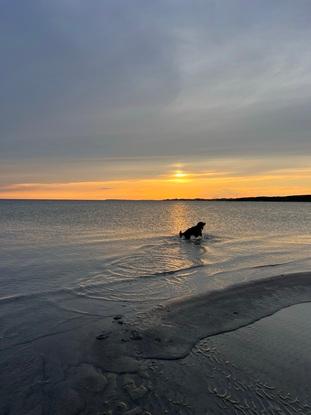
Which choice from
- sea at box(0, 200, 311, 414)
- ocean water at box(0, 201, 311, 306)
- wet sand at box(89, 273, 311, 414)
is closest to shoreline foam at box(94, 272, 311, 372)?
wet sand at box(89, 273, 311, 414)

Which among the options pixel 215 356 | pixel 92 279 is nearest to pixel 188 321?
pixel 215 356

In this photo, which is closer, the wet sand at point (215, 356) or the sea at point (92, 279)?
the wet sand at point (215, 356)

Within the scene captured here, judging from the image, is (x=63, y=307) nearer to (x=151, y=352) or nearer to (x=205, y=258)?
(x=151, y=352)

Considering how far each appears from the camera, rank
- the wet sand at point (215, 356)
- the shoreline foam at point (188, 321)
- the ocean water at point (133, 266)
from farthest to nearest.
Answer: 1. the ocean water at point (133, 266)
2. the shoreline foam at point (188, 321)
3. the wet sand at point (215, 356)

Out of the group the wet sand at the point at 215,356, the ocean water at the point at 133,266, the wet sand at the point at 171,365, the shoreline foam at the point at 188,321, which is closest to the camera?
the wet sand at the point at 171,365

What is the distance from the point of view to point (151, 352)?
691 cm

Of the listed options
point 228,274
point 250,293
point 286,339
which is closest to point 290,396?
point 286,339

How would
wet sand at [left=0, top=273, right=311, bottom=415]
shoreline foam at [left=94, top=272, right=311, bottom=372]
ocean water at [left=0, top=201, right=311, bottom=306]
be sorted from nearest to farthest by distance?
wet sand at [left=0, top=273, right=311, bottom=415]
shoreline foam at [left=94, top=272, right=311, bottom=372]
ocean water at [left=0, top=201, right=311, bottom=306]

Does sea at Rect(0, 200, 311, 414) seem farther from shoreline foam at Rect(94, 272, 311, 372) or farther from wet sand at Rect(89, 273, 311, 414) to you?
wet sand at Rect(89, 273, 311, 414)

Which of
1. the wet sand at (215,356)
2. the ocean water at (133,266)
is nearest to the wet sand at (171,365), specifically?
the wet sand at (215,356)

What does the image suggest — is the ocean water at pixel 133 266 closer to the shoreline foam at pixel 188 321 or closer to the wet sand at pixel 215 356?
the shoreline foam at pixel 188 321

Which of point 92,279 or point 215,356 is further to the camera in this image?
point 92,279

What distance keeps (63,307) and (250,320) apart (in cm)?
530

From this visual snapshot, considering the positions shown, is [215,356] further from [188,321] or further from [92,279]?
[92,279]
